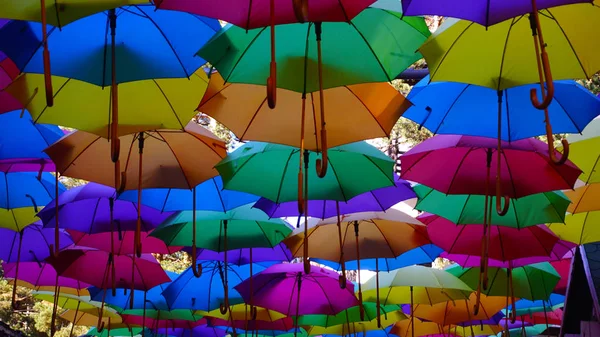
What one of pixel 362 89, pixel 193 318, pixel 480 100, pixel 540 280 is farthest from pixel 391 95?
pixel 193 318

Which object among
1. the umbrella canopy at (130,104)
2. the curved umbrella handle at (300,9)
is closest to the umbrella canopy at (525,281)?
the umbrella canopy at (130,104)

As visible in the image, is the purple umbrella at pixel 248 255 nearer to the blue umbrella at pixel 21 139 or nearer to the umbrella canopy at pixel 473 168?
the blue umbrella at pixel 21 139

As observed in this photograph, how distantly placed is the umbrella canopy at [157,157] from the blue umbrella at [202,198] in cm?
47

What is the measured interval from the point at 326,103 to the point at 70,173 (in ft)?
6.20

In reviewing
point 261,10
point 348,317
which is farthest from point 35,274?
point 261,10

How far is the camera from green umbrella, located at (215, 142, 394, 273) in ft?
16.0

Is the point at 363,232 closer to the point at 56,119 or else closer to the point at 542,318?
the point at 56,119

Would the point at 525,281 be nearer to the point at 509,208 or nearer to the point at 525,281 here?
the point at 525,281

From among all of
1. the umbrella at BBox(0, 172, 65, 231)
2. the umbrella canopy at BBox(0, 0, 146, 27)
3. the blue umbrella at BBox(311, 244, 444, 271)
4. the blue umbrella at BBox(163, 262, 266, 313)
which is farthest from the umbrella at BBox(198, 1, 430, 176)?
the blue umbrella at BBox(163, 262, 266, 313)

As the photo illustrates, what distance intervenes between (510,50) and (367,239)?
306 cm

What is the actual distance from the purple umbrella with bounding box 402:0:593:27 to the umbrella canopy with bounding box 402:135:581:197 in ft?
5.54

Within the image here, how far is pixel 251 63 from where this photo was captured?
375cm

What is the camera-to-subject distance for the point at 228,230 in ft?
20.2

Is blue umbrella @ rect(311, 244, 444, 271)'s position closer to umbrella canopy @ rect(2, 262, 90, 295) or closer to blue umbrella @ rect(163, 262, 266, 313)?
blue umbrella @ rect(163, 262, 266, 313)
